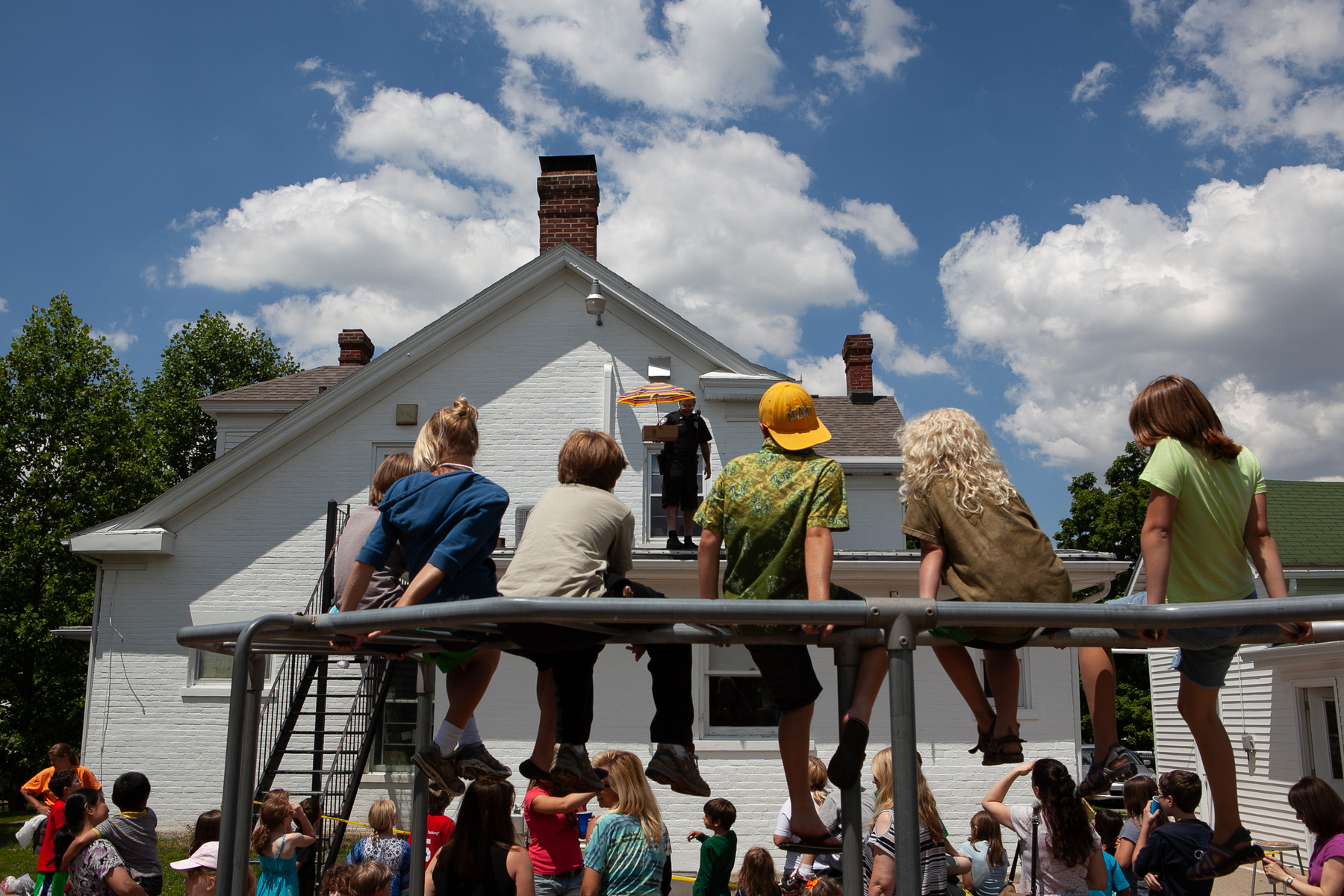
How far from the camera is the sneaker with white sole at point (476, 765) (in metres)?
3.70

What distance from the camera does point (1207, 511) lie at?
10.2 feet

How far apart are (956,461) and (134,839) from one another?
5792mm

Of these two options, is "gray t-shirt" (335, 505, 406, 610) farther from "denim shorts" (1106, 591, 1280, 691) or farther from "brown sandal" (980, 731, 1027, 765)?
"denim shorts" (1106, 591, 1280, 691)

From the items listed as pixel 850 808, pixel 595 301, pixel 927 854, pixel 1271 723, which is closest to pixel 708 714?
pixel 595 301

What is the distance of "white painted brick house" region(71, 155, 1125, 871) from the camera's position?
12.5m

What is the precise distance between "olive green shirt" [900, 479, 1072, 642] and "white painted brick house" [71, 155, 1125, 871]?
29.2 feet

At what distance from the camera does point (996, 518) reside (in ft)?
11.1

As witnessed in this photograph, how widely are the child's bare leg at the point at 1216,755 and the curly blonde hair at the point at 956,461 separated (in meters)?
0.85

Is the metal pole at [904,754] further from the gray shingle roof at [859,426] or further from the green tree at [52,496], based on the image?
the green tree at [52,496]

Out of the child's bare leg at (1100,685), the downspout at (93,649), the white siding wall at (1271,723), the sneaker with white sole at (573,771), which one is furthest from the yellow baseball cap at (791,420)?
the downspout at (93,649)

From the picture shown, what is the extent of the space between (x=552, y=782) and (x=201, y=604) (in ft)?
41.7

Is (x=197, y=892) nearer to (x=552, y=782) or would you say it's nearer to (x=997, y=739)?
(x=552, y=782)

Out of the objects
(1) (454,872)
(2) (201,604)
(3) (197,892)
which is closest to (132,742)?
(2) (201,604)

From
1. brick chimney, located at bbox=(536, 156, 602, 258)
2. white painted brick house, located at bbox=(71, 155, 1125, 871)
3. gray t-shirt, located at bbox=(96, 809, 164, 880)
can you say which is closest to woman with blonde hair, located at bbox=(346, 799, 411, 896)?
gray t-shirt, located at bbox=(96, 809, 164, 880)
